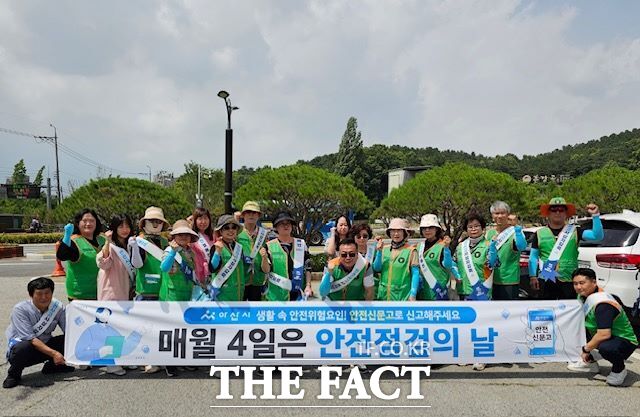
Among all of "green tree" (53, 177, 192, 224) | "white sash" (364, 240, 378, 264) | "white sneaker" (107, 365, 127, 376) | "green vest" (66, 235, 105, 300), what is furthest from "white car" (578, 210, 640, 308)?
"green tree" (53, 177, 192, 224)

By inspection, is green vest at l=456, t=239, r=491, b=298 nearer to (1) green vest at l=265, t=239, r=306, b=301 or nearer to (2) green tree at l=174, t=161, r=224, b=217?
(1) green vest at l=265, t=239, r=306, b=301

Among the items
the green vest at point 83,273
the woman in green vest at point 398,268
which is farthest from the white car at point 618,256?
the green vest at point 83,273

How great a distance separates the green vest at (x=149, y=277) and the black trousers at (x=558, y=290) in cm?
414

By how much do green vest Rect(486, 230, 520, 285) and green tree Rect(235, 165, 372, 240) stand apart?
7372 mm

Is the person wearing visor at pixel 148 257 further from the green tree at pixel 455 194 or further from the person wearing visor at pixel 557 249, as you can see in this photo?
the green tree at pixel 455 194

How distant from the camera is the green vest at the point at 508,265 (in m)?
4.69

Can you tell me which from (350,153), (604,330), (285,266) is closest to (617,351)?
(604,330)

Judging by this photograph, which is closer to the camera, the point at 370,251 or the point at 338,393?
the point at 338,393

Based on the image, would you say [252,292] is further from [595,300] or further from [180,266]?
[595,300]

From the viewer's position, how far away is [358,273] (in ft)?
14.7

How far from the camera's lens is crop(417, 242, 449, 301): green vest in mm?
4594

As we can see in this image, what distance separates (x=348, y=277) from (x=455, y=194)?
7.44 m

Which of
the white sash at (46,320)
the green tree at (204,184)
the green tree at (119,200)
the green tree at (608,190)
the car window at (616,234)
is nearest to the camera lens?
the white sash at (46,320)

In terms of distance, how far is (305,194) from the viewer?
1177 centimetres
